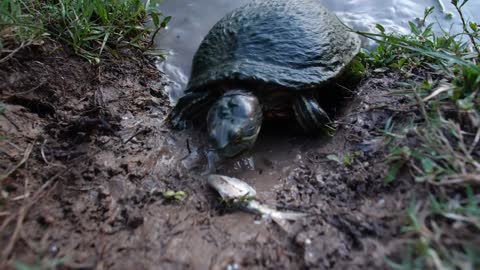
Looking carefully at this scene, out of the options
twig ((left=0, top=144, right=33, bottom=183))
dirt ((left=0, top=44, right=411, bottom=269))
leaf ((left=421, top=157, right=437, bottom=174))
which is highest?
twig ((left=0, top=144, right=33, bottom=183))

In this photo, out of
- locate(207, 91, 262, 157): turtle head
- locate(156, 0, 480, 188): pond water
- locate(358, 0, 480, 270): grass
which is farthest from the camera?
locate(156, 0, 480, 188): pond water

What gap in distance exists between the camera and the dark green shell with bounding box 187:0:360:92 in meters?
2.69

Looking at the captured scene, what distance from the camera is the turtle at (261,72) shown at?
2.54 meters

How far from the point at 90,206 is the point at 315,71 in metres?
1.81

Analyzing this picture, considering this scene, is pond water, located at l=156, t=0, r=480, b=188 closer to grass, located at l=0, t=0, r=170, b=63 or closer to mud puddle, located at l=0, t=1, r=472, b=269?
mud puddle, located at l=0, t=1, r=472, b=269

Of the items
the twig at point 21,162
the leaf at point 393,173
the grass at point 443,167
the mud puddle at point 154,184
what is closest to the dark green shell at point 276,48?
the mud puddle at point 154,184

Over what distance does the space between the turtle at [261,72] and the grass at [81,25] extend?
2.94 feet

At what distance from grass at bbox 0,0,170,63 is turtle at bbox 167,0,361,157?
896 mm

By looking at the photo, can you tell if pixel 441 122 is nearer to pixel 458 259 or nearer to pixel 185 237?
pixel 458 259

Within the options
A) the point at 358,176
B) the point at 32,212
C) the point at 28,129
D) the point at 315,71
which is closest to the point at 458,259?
the point at 358,176

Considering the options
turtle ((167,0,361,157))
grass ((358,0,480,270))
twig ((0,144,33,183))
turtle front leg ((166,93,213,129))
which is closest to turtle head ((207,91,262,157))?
turtle ((167,0,361,157))

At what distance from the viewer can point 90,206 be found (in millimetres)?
2074

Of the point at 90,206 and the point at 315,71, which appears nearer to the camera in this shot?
the point at 90,206

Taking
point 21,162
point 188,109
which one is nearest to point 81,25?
point 188,109
